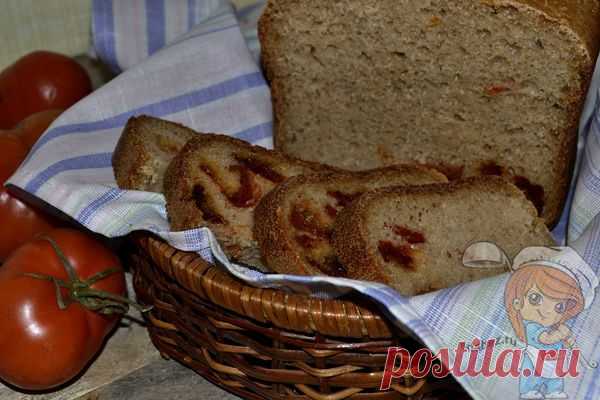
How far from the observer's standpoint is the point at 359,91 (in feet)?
9.80

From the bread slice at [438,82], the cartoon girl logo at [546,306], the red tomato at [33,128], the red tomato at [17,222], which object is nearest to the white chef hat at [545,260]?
the cartoon girl logo at [546,306]

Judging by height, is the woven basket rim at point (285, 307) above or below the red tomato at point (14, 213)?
above

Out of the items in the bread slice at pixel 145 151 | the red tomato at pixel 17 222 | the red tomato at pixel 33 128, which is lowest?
the red tomato at pixel 17 222

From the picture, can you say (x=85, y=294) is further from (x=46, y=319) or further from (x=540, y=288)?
(x=540, y=288)

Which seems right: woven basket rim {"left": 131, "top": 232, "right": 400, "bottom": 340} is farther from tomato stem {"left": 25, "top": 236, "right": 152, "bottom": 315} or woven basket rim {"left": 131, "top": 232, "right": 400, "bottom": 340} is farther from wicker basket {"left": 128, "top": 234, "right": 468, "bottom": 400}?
tomato stem {"left": 25, "top": 236, "right": 152, "bottom": 315}

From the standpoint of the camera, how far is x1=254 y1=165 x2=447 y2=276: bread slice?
228 cm

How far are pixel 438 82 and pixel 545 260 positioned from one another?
2.99 feet

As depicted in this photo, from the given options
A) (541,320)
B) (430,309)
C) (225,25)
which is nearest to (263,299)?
(430,309)

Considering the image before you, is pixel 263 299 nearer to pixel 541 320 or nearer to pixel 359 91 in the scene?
pixel 541 320

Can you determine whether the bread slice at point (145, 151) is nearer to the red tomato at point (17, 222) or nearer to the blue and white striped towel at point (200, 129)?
the blue and white striped towel at point (200, 129)

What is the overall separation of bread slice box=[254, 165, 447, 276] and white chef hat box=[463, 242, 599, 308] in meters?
0.40

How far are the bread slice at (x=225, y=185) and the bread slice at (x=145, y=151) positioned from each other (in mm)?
128

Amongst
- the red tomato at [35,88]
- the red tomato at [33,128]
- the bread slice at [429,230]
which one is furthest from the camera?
the red tomato at [35,88]

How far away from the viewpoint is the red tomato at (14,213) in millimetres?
2914
